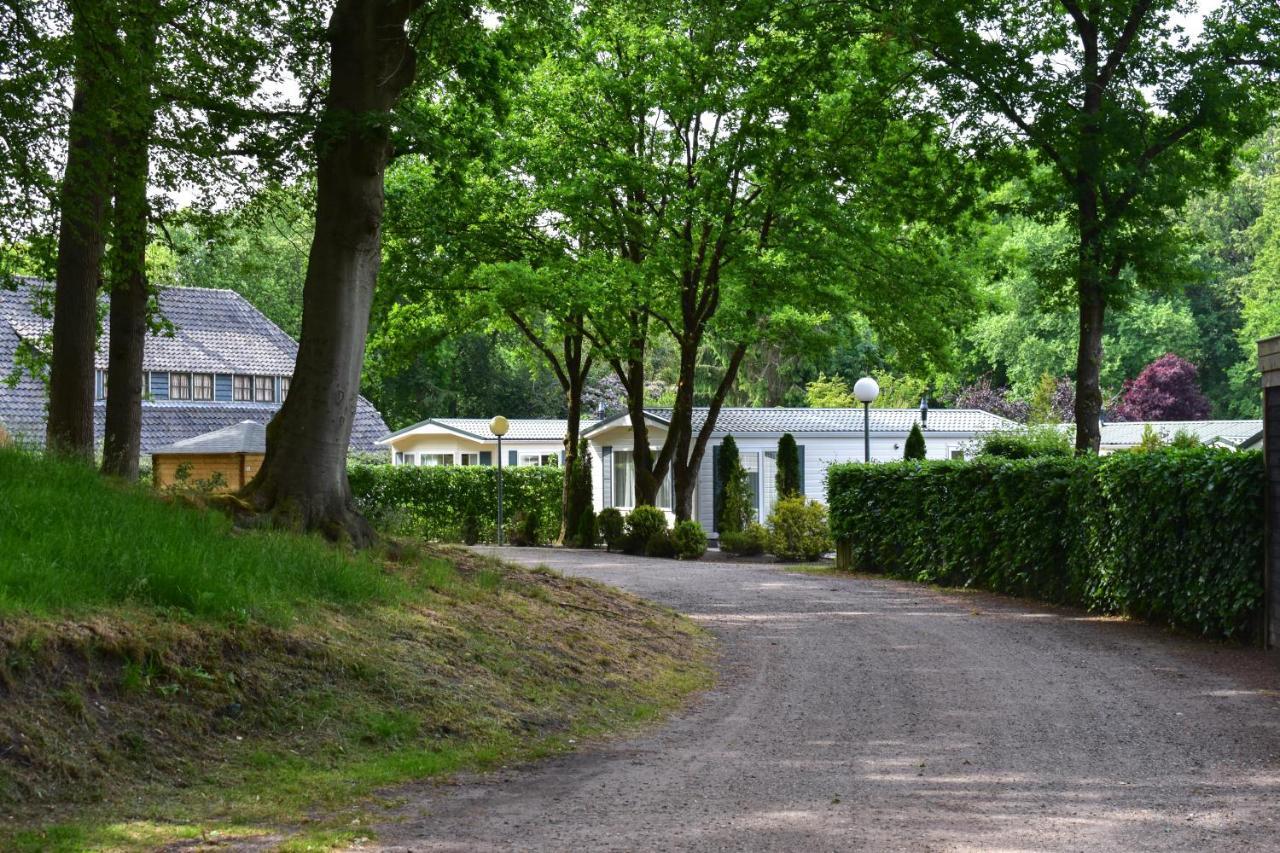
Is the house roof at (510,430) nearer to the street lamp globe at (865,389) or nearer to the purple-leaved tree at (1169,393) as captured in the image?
the street lamp globe at (865,389)

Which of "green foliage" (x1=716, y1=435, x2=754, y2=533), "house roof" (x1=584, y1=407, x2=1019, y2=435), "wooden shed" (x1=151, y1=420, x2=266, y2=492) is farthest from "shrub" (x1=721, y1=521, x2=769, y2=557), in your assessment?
"wooden shed" (x1=151, y1=420, x2=266, y2=492)

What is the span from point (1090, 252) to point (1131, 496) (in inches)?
140

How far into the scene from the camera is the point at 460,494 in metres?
35.7

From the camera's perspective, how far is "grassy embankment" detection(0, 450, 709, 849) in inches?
228

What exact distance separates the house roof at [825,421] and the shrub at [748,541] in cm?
448

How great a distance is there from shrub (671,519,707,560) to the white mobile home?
184 inches

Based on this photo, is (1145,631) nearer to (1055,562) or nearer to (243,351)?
(1055,562)

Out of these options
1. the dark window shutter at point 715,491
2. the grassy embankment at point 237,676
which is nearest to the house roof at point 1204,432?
the dark window shutter at point 715,491

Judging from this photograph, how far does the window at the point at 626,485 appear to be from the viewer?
33.6 meters

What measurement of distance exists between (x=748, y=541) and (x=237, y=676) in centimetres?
2154

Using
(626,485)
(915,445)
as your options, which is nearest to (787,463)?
(915,445)

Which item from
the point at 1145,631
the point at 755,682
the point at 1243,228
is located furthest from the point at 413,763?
the point at 1243,228

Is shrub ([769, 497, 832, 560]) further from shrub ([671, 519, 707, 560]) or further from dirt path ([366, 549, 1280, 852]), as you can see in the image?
dirt path ([366, 549, 1280, 852])

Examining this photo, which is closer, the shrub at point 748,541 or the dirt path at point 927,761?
the dirt path at point 927,761
